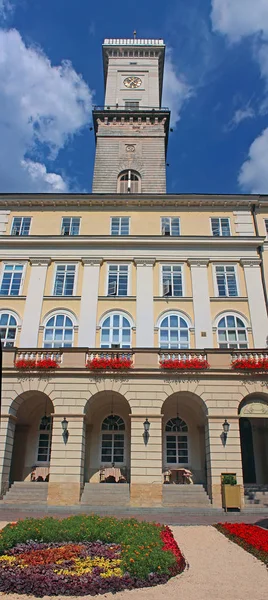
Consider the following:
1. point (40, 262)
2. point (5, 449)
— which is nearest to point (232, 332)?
point (40, 262)

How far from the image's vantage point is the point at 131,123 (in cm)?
4031

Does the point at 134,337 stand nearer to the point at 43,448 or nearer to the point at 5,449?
the point at 43,448

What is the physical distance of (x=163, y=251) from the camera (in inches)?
1139

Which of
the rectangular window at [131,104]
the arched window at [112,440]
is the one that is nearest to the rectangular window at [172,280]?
the arched window at [112,440]

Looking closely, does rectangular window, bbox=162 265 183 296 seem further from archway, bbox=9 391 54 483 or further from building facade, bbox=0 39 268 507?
archway, bbox=9 391 54 483

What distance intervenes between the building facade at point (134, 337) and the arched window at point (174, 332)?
3.5 inches

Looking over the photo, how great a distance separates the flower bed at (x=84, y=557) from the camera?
8.06 meters

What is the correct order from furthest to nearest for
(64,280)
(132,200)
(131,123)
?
(131,123) < (132,200) < (64,280)

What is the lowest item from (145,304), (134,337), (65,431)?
(65,431)

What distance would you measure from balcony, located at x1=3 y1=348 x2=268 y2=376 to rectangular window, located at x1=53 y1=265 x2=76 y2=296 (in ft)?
19.4

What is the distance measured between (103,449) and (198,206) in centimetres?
1783

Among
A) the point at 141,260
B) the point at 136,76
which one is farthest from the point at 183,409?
the point at 136,76

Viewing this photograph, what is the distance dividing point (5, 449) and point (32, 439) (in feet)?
12.7

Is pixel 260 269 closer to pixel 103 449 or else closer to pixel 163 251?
pixel 163 251
